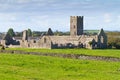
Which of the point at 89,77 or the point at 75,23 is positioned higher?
the point at 75,23

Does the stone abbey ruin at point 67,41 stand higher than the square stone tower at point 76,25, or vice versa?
the square stone tower at point 76,25

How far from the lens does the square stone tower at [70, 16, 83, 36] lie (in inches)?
4557

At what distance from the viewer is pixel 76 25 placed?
380 ft

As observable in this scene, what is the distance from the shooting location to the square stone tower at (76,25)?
115750 millimetres

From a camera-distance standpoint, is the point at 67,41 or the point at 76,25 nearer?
the point at 67,41

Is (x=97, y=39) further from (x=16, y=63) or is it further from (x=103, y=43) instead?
(x=16, y=63)

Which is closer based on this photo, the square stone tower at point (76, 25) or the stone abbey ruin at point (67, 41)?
the stone abbey ruin at point (67, 41)

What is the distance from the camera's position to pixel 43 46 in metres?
95.5

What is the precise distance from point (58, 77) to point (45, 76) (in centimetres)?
134

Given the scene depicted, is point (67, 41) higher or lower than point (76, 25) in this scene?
lower

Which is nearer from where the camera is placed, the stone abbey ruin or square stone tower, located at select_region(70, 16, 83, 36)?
the stone abbey ruin

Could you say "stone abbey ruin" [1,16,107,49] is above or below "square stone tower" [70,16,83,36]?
below

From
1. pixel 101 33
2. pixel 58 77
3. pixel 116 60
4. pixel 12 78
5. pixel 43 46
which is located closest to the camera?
pixel 12 78

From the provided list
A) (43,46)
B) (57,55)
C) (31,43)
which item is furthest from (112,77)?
(31,43)
